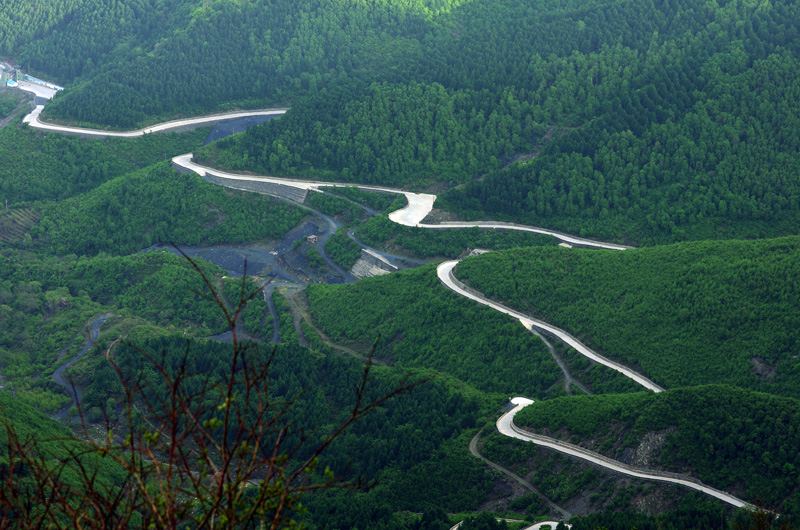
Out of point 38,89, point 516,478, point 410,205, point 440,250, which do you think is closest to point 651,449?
point 516,478

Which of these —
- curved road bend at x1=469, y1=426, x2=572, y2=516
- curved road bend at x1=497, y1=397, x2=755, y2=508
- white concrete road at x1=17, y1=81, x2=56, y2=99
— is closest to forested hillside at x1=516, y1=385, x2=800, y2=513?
curved road bend at x1=497, y1=397, x2=755, y2=508

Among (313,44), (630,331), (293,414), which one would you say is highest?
(313,44)

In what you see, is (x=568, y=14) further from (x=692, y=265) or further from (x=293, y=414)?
(x=293, y=414)

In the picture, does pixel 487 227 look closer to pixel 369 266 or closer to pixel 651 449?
pixel 369 266

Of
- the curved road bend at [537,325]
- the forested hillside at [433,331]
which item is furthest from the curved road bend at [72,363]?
the curved road bend at [537,325]

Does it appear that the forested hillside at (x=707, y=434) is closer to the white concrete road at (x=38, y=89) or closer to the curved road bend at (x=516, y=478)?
the curved road bend at (x=516, y=478)

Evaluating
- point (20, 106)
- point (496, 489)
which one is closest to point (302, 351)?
point (496, 489)

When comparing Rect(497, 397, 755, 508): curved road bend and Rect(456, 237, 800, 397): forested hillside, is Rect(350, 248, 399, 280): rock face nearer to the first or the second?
Rect(456, 237, 800, 397): forested hillside
